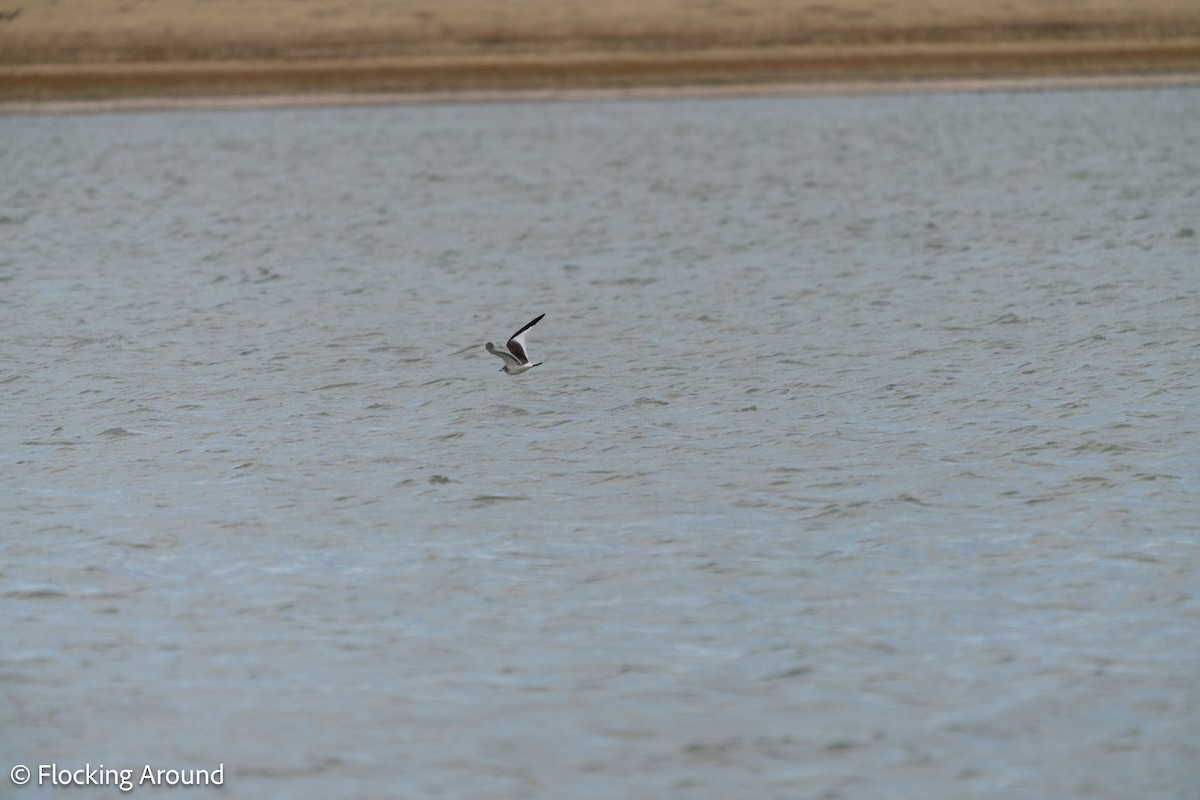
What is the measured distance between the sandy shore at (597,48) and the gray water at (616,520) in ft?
103

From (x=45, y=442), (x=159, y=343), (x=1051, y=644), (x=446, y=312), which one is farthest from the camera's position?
(x=446, y=312)

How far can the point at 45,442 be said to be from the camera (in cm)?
1518

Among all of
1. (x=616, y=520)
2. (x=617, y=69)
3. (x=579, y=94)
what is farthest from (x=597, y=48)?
(x=616, y=520)

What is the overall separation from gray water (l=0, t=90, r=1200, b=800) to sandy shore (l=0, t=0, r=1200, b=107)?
3134cm

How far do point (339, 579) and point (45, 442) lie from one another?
5.43m

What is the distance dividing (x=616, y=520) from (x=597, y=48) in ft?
162

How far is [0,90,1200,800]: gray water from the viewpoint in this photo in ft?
27.7

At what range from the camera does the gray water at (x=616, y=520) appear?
845cm

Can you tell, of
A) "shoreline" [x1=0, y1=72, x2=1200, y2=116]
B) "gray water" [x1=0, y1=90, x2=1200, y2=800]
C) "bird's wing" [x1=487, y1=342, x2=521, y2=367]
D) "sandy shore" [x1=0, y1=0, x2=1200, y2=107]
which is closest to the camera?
"gray water" [x1=0, y1=90, x2=1200, y2=800]

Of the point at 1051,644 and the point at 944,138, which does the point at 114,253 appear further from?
the point at 944,138

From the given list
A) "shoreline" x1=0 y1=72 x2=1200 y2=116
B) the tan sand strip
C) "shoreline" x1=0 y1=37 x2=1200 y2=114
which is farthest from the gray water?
the tan sand strip

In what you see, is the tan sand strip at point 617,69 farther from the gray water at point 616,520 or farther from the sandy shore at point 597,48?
the gray water at point 616,520

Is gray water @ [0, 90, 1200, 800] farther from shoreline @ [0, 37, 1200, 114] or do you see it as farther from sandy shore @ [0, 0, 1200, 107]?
sandy shore @ [0, 0, 1200, 107]

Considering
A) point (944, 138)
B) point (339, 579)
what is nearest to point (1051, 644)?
point (339, 579)
